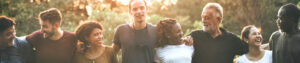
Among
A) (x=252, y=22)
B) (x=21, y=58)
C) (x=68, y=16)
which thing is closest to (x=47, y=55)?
(x=21, y=58)

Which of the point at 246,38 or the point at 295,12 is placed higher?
the point at 295,12

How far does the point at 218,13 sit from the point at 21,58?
83.5 inches

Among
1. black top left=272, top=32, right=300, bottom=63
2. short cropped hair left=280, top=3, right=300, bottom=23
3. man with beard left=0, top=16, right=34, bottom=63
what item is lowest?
black top left=272, top=32, right=300, bottom=63

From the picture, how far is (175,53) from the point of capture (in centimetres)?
374

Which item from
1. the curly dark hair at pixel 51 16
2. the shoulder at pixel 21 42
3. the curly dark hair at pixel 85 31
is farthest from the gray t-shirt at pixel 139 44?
the shoulder at pixel 21 42

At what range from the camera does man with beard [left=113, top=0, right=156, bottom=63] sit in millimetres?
3977

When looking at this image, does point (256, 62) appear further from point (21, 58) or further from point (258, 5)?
point (258, 5)

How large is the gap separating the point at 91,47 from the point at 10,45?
82 centimetres

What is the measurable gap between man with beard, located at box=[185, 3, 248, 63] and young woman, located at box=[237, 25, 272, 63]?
0.11 m

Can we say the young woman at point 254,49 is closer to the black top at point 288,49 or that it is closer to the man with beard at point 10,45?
the black top at point 288,49

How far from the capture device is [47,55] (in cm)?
386

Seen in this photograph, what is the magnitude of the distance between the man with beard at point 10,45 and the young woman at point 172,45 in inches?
55.7

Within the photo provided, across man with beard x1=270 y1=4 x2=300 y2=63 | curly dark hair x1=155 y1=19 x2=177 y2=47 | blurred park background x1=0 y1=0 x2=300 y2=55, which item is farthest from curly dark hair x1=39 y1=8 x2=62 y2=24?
blurred park background x1=0 y1=0 x2=300 y2=55

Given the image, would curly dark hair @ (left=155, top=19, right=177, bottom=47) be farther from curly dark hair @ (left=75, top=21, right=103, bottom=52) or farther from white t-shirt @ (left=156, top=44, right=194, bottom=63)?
curly dark hair @ (left=75, top=21, right=103, bottom=52)
